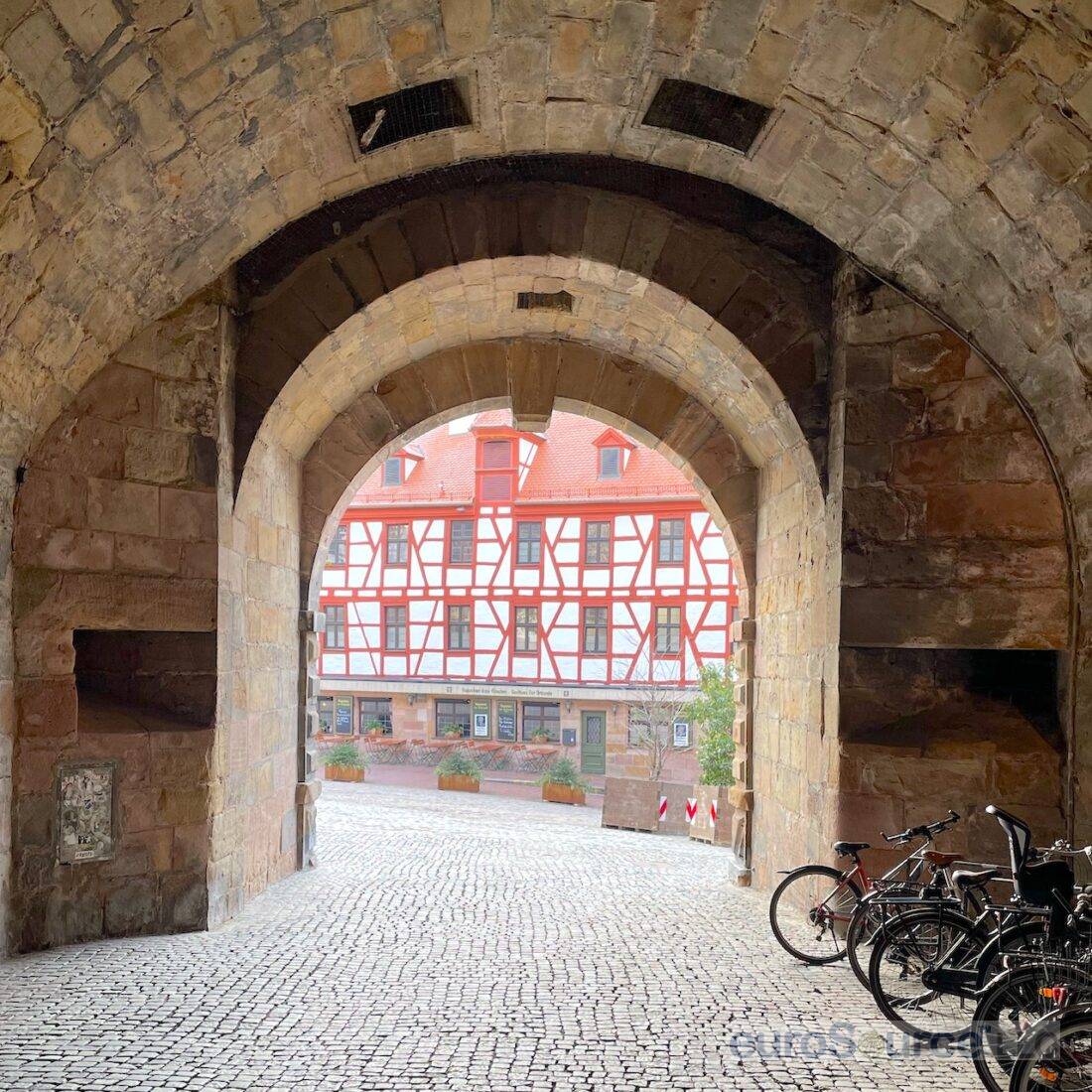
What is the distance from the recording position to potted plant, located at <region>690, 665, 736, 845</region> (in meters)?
12.3

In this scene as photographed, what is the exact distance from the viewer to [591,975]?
4770 millimetres

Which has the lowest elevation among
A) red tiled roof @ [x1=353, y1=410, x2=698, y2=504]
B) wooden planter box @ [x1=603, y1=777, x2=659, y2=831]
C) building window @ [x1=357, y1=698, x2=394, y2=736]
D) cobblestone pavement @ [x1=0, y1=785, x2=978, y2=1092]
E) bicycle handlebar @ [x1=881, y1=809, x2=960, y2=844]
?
wooden planter box @ [x1=603, y1=777, x2=659, y2=831]

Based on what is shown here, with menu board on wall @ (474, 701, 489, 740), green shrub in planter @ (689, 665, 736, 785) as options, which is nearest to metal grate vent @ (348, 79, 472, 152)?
green shrub in planter @ (689, 665, 736, 785)

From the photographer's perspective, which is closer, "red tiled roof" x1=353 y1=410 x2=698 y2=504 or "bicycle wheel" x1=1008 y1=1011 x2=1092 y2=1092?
"bicycle wheel" x1=1008 y1=1011 x2=1092 y2=1092

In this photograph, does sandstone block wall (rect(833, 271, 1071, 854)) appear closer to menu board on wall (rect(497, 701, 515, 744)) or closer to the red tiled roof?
the red tiled roof

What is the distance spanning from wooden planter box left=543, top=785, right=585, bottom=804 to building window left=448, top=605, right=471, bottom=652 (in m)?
3.43

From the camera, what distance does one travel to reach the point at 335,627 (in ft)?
74.0

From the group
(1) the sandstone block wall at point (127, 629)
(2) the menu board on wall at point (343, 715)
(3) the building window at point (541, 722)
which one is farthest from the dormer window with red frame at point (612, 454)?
(1) the sandstone block wall at point (127, 629)

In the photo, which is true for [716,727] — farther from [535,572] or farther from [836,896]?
[836,896]

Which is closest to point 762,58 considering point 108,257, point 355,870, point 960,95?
point 960,95

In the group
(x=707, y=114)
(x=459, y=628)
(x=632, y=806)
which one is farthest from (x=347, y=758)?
(x=707, y=114)

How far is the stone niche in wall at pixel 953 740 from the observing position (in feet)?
17.1

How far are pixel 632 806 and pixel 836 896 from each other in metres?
8.97

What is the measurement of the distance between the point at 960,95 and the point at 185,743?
4408 millimetres
